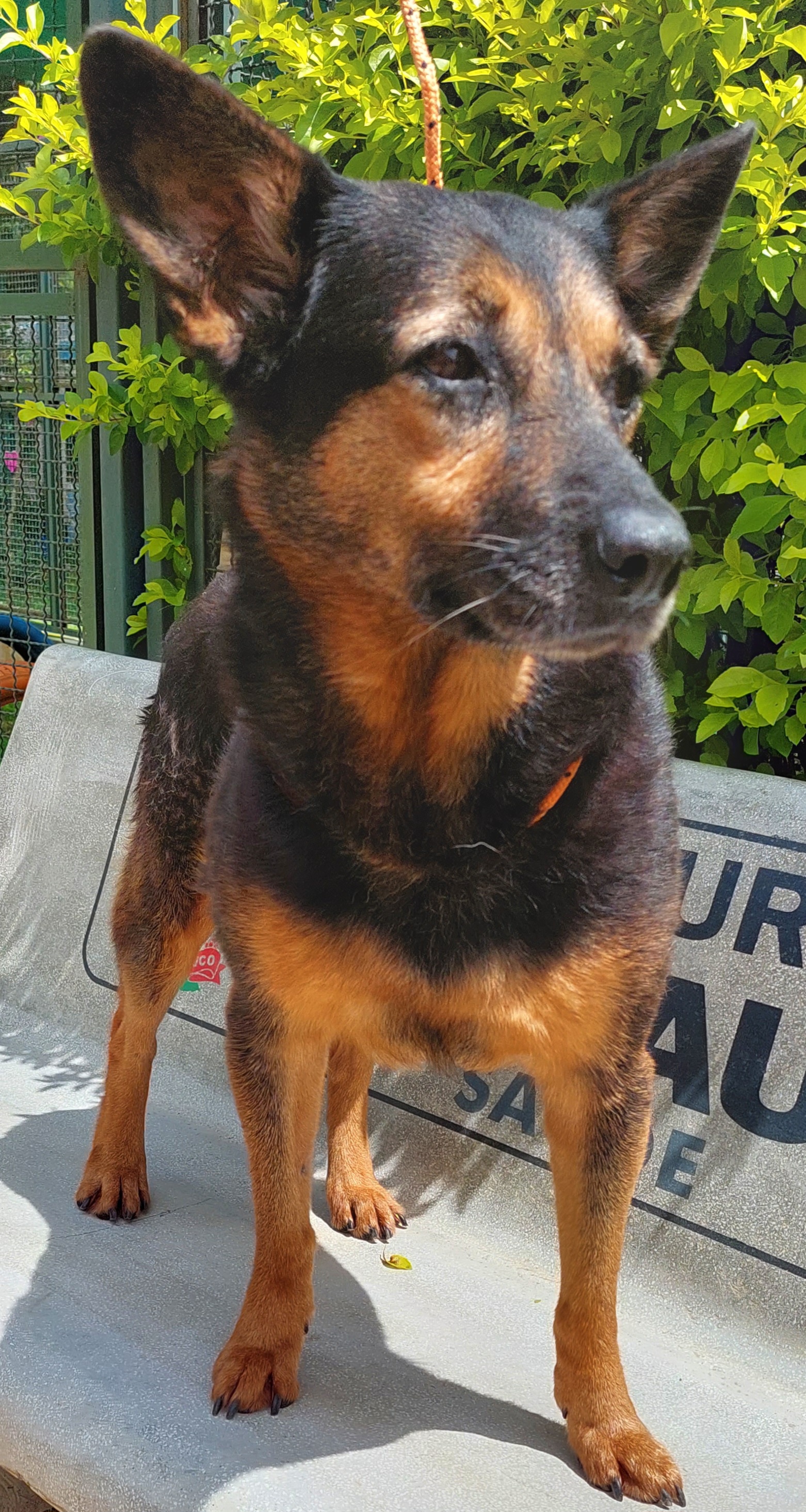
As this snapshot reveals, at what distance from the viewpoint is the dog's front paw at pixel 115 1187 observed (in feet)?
9.09

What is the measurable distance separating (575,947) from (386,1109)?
1472mm

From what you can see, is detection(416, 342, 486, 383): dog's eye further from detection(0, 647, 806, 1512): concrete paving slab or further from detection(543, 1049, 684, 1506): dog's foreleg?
detection(0, 647, 806, 1512): concrete paving slab

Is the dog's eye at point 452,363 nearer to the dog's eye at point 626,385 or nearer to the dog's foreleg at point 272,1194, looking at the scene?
the dog's eye at point 626,385

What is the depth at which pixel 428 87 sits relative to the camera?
1889 millimetres

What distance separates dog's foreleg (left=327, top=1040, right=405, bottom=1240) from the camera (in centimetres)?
278

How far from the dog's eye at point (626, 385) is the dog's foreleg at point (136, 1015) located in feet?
4.70

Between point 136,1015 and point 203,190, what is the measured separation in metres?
1.74

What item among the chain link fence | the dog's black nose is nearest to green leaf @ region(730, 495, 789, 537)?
the dog's black nose

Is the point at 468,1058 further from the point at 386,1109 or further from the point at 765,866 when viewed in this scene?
the point at 386,1109

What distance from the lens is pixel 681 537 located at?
1436 millimetres

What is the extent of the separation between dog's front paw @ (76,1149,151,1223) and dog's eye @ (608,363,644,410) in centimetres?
195

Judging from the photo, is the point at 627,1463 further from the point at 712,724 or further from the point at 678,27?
the point at 678,27

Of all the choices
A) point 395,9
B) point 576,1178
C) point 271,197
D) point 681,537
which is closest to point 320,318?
point 271,197

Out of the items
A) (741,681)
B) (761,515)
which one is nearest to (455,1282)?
(741,681)
